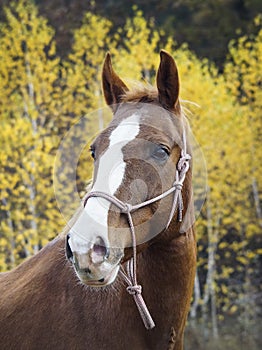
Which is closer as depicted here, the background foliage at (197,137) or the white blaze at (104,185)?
the white blaze at (104,185)

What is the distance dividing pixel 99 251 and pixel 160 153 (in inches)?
24.9

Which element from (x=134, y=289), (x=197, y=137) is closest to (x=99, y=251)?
(x=134, y=289)

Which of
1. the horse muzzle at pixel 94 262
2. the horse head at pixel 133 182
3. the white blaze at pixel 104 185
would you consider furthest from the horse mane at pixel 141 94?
the horse muzzle at pixel 94 262

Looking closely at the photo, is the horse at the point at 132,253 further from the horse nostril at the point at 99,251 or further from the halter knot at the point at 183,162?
the horse nostril at the point at 99,251

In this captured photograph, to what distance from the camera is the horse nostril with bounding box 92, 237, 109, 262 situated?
2439 millimetres

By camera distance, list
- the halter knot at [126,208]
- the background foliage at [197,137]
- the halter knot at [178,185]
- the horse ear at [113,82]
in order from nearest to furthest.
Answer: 1. the halter knot at [126,208]
2. the halter knot at [178,185]
3. the horse ear at [113,82]
4. the background foliage at [197,137]

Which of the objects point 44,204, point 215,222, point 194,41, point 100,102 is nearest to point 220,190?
point 215,222

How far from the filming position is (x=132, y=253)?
9.07ft

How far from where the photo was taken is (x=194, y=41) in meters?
25.0

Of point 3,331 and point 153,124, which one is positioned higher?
point 153,124

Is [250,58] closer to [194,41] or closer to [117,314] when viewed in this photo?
[194,41]

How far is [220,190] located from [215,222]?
1.08m

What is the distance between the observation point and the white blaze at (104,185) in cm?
244

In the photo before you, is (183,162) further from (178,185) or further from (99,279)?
(99,279)
